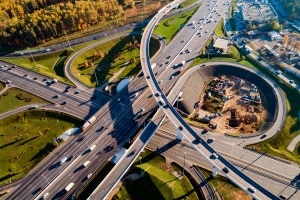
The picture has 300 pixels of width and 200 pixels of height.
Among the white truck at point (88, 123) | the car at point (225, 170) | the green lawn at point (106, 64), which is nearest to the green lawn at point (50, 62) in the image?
the green lawn at point (106, 64)

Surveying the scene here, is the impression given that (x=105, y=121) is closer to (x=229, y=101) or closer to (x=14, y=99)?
(x=14, y=99)

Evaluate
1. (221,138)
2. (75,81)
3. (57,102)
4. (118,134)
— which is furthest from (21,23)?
(221,138)

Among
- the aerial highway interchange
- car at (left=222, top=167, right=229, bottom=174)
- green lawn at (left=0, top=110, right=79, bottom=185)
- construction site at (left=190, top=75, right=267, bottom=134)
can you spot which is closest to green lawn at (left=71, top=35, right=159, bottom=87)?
the aerial highway interchange

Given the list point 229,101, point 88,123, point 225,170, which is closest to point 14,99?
point 88,123

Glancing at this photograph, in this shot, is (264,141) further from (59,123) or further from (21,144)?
(21,144)

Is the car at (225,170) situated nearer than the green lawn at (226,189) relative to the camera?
Yes

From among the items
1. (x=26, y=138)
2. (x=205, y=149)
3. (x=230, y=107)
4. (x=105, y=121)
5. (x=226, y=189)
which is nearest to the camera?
(x=205, y=149)

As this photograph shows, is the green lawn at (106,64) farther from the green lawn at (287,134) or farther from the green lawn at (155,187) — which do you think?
the green lawn at (287,134)
